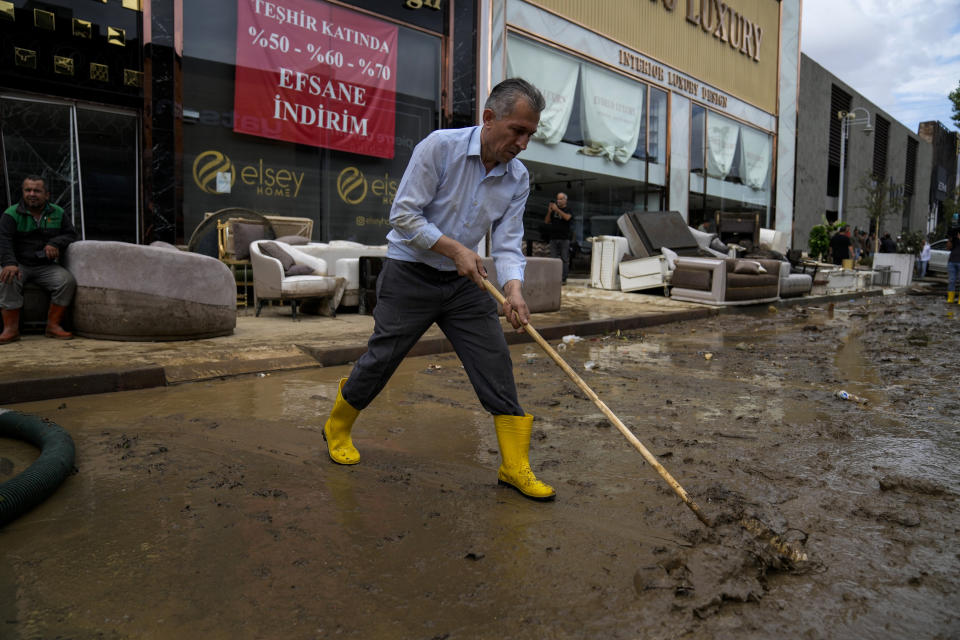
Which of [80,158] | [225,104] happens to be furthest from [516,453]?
[225,104]

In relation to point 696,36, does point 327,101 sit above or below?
below

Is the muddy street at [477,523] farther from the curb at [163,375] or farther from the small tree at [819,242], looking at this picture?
the small tree at [819,242]

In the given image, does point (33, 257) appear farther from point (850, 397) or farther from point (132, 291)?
point (850, 397)

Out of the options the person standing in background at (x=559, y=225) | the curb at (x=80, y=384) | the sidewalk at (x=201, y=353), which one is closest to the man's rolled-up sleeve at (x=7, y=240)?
the sidewalk at (x=201, y=353)

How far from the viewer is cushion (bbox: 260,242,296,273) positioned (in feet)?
25.7

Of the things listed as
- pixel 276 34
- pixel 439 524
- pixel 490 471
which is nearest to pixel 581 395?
pixel 490 471

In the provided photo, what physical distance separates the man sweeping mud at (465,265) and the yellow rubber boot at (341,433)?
0.05 ft

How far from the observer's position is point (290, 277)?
25.1 feet

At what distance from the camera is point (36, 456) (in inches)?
116

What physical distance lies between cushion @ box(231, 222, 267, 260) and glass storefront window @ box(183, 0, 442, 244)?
0.99 metres

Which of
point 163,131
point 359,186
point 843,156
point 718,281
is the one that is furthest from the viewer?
point 843,156

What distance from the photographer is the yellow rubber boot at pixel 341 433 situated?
9.64ft

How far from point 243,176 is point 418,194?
7880mm

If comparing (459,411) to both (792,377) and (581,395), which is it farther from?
(792,377)
